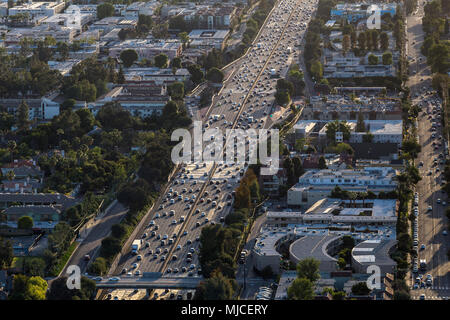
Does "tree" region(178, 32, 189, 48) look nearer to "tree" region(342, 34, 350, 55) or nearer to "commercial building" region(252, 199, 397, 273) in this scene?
"tree" region(342, 34, 350, 55)

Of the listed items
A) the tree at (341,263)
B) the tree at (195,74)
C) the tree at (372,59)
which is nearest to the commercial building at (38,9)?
the tree at (195,74)

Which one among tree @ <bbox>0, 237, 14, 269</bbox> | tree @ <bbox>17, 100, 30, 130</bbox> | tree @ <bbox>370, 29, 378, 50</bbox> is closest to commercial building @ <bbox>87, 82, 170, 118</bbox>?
tree @ <bbox>17, 100, 30, 130</bbox>

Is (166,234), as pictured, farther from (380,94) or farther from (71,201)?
(380,94)

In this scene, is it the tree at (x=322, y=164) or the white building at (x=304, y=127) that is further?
the white building at (x=304, y=127)

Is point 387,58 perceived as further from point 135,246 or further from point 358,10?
point 135,246

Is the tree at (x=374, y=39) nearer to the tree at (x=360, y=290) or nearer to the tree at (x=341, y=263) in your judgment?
the tree at (x=341, y=263)
